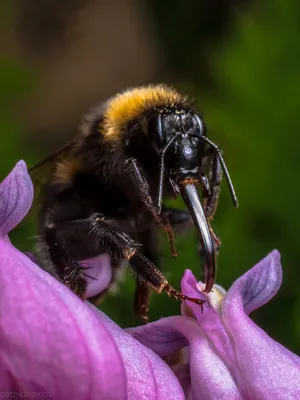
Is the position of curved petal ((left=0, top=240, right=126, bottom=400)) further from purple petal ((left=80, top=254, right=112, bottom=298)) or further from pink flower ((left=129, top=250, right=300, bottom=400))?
purple petal ((left=80, top=254, right=112, bottom=298))

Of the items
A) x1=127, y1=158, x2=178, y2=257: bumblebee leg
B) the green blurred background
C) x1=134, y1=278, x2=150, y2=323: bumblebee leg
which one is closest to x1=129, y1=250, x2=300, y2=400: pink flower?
x1=127, y1=158, x2=178, y2=257: bumblebee leg

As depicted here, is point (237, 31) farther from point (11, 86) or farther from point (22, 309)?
point (22, 309)

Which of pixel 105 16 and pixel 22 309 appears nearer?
pixel 22 309

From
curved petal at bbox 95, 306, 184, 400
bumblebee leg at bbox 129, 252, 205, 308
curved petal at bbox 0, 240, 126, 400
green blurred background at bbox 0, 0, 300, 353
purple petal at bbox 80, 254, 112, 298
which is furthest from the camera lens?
green blurred background at bbox 0, 0, 300, 353

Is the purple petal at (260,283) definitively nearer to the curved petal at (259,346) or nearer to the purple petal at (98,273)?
the curved petal at (259,346)

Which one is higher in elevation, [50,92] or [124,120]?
[124,120]

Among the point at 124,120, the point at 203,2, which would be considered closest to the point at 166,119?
the point at 124,120
